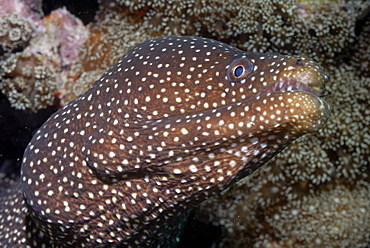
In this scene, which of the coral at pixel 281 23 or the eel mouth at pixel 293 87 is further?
the coral at pixel 281 23

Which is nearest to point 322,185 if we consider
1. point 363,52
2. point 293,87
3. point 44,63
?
point 363,52

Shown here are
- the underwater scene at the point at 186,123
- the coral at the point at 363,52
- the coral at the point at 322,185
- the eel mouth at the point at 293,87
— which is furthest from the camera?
the coral at the point at 363,52

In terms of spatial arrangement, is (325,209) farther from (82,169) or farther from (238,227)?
(82,169)

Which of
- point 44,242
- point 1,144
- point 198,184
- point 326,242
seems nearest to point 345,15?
point 326,242

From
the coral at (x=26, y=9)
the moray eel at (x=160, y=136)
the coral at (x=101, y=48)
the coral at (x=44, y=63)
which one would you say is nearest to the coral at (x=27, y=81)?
the coral at (x=44, y=63)

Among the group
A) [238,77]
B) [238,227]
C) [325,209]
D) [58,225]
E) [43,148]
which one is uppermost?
[238,77]

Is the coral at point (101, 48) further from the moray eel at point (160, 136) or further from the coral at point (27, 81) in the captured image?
the moray eel at point (160, 136)
